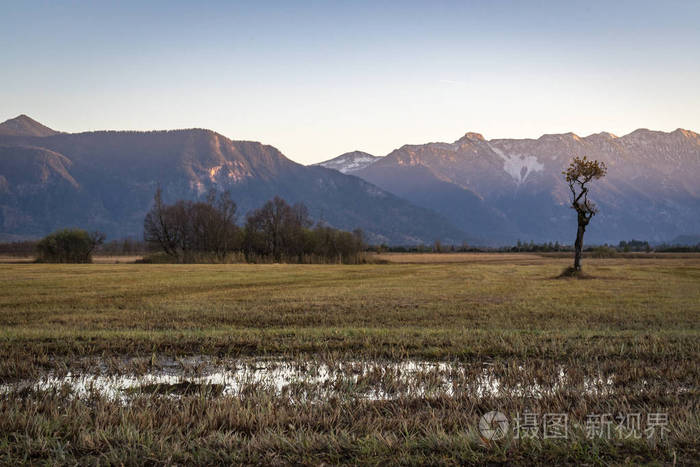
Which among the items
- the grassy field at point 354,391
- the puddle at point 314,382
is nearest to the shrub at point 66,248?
the grassy field at point 354,391

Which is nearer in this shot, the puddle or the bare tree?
the puddle

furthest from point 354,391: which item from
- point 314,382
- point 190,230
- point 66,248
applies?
point 190,230

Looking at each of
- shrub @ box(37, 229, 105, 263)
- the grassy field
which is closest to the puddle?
the grassy field

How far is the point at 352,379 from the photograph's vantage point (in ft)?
27.8

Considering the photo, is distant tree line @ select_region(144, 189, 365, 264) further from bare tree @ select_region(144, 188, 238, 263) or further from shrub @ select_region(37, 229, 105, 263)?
shrub @ select_region(37, 229, 105, 263)

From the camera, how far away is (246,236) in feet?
285

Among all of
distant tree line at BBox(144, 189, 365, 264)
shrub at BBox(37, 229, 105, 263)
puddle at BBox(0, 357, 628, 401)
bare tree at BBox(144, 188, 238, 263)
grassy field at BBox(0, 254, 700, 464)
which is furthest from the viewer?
bare tree at BBox(144, 188, 238, 263)

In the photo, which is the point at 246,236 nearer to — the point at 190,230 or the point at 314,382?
the point at 190,230

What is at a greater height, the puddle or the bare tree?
the bare tree

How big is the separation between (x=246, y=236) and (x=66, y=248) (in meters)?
26.7

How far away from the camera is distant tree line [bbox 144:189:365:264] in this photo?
83.2m

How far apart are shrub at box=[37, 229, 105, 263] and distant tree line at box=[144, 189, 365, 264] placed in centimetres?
893

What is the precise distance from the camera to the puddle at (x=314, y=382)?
7645mm

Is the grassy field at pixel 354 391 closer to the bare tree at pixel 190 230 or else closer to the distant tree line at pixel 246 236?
the distant tree line at pixel 246 236
